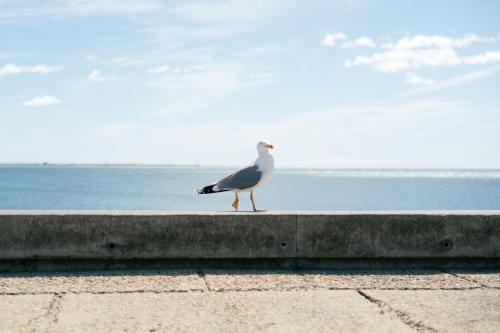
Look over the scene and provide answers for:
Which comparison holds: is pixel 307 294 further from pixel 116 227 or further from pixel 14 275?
pixel 14 275

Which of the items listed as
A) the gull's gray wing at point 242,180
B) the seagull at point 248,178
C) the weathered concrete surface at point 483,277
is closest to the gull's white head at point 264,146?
the seagull at point 248,178

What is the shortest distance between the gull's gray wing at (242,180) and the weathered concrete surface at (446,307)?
2.38 meters

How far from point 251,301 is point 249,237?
131 cm

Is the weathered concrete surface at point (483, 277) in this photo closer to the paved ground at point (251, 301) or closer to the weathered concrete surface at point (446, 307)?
the paved ground at point (251, 301)

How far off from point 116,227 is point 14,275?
971 millimetres

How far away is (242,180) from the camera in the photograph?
7.12 metres

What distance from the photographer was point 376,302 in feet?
15.5

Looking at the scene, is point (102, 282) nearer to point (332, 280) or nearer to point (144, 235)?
point (144, 235)

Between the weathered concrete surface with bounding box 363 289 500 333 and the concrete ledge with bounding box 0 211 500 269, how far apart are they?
3.40ft

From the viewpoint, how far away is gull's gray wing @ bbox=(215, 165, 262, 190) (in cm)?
709

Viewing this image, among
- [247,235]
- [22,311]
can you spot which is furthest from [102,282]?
[247,235]

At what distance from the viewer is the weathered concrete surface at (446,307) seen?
163 inches

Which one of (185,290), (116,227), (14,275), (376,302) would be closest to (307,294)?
(376,302)

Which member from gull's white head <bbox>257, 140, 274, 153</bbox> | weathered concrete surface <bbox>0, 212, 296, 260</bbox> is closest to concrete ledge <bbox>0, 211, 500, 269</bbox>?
weathered concrete surface <bbox>0, 212, 296, 260</bbox>
